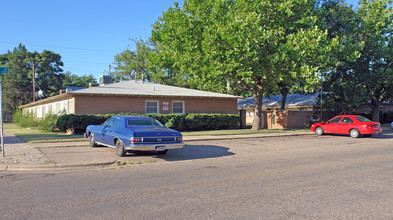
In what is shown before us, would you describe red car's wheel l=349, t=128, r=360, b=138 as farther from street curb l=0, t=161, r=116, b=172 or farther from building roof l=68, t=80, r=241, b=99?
street curb l=0, t=161, r=116, b=172

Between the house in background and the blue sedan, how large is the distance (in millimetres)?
10224

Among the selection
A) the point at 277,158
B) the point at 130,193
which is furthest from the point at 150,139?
the point at 277,158

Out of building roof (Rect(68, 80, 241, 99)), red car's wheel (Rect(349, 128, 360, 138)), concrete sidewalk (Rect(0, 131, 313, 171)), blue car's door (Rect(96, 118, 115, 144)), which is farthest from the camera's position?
building roof (Rect(68, 80, 241, 99))

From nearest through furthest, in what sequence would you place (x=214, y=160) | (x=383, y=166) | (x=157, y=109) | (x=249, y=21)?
1. (x=383, y=166)
2. (x=214, y=160)
3. (x=249, y=21)
4. (x=157, y=109)

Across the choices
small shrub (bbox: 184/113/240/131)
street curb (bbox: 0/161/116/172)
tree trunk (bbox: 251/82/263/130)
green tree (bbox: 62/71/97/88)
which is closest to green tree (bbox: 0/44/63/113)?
green tree (bbox: 62/71/97/88)

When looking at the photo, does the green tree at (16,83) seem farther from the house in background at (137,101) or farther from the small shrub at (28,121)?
the house in background at (137,101)

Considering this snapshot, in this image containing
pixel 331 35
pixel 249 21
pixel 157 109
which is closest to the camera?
pixel 249 21

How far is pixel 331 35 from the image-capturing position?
2702 centimetres

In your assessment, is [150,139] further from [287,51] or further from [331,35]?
[331,35]

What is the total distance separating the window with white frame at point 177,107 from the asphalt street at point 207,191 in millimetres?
15036

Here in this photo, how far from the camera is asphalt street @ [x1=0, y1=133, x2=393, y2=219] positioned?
507cm

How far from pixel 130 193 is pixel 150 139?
3.93m

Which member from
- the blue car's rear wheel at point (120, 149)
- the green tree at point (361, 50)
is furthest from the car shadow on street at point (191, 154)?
the green tree at point (361, 50)

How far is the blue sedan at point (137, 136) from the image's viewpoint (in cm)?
1000
